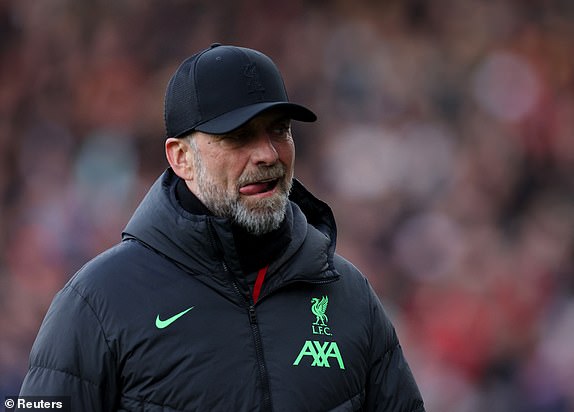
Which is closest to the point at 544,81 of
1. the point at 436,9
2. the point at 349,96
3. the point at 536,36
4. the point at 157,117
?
the point at 536,36

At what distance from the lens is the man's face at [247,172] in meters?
2.46

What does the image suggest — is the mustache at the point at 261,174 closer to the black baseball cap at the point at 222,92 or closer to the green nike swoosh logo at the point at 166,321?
the black baseball cap at the point at 222,92

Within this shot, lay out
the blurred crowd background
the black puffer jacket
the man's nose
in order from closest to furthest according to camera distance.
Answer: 1. the black puffer jacket
2. the man's nose
3. the blurred crowd background

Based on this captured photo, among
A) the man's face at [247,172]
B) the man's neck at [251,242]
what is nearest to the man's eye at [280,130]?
the man's face at [247,172]

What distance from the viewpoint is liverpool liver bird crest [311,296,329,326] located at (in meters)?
2.54

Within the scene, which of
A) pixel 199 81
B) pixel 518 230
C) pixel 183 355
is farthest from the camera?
pixel 518 230

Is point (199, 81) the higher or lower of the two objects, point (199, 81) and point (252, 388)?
the higher

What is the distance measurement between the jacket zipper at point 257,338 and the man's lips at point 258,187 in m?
0.12

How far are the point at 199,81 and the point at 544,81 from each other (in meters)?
3.93

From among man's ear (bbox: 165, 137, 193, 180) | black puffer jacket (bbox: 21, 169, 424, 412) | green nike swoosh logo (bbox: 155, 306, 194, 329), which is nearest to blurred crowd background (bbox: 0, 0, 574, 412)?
black puffer jacket (bbox: 21, 169, 424, 412)

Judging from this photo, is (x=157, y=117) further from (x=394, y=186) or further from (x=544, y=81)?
(x=544, y=81)

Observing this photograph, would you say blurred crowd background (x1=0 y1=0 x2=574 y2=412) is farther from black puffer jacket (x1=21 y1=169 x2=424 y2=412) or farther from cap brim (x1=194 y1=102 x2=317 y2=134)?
cap brim (x1=194 y1=102 x2=317 y2=134)

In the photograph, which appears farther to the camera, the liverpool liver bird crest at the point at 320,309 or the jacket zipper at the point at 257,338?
the liverpool liver bird crest at the point at 320,309

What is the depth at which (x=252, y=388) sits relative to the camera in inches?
93.1
